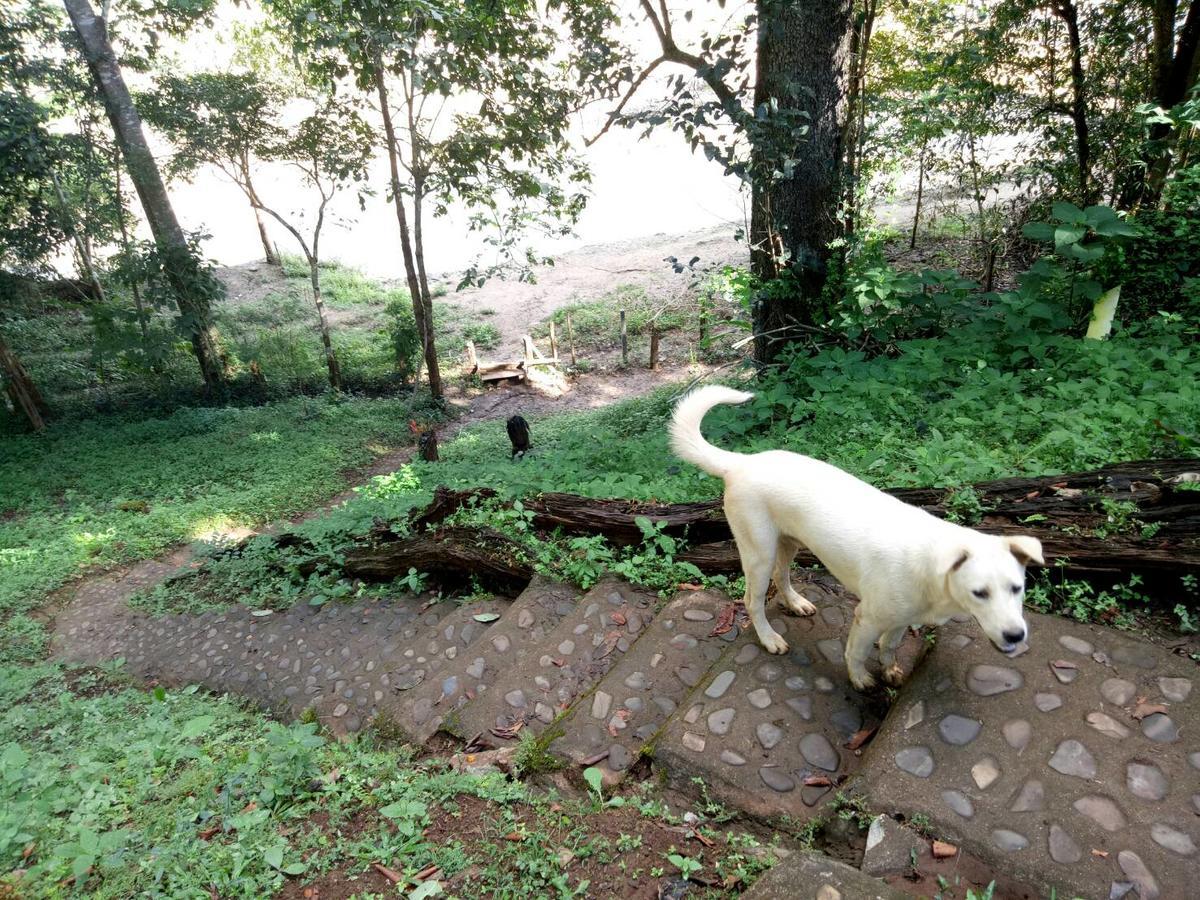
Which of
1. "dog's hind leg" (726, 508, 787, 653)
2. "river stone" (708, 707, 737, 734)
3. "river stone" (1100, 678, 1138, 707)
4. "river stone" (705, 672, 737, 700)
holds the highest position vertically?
"dog's hind leg" (726, 508, 787, 653)

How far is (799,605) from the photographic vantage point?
3.35m

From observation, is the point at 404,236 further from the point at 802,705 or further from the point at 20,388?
the point at 802,705

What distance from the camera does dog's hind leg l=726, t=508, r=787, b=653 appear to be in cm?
303

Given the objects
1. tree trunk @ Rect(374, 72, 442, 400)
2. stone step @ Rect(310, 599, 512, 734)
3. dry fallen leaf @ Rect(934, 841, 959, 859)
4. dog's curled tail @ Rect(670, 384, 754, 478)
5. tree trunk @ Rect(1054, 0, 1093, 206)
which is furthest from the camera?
tree trunk @ Rect(374, 72, 442, 400)

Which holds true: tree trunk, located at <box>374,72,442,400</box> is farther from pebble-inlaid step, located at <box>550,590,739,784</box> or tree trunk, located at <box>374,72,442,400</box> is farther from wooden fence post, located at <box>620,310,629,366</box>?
pebble-inlaid step, located at <box>550,590,739,784</box>

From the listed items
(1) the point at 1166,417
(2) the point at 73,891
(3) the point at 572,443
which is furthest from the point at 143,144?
(1) the point at 1166,417

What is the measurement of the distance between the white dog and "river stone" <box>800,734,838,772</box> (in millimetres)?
352

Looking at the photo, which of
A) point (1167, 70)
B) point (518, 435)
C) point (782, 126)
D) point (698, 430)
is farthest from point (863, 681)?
point (1167, 70)

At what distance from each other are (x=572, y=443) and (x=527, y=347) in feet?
32.7

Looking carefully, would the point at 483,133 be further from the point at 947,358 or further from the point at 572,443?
the point at 947,358

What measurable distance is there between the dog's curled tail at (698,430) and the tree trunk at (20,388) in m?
16.3

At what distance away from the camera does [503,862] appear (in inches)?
86.7

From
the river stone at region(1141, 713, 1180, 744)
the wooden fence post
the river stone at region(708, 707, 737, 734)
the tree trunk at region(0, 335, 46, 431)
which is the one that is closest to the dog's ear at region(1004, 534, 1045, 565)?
the river stone at region(1141, 713, 1180, 744)

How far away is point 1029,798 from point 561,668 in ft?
7.43
